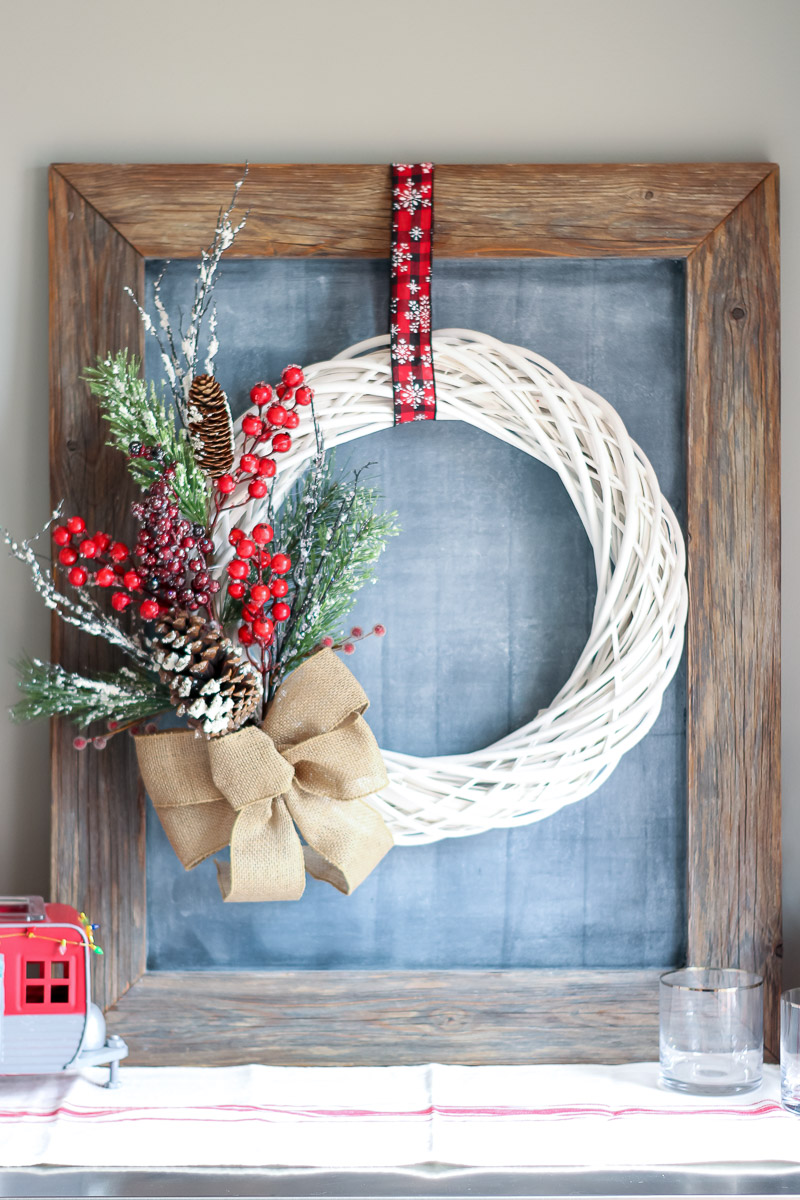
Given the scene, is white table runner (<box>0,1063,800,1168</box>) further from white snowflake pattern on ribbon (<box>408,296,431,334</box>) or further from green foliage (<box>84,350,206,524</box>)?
white snowflake pattern on ribbon (<box>408,296,431,334</box>)

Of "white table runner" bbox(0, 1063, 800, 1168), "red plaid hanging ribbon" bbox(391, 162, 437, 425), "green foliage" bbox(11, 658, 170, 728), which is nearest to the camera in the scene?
"white table runner" bbox(0, 1063, 800, 1168)

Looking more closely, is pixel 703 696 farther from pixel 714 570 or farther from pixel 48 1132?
pixel 48 1132

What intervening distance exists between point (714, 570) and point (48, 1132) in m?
0.93

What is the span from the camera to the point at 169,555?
0.90 m

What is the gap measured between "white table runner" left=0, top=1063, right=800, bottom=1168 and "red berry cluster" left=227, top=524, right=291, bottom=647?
48 cm

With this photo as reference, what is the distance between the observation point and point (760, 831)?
111 cm

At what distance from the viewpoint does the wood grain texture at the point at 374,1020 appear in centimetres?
108

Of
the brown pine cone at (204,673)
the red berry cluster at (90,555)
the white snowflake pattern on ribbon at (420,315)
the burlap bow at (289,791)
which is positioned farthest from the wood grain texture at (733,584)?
the red berry cluster at (90,555)

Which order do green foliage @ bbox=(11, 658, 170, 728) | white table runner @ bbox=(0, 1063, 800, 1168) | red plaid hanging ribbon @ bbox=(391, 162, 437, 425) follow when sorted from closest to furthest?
white table runner @ bbox=(0, 1063, 800, 1168), green foliage @ bbox=(11, 658, 170, 728), red plaid hanging ribbon @ bbox=(391, 162, 437, 425)

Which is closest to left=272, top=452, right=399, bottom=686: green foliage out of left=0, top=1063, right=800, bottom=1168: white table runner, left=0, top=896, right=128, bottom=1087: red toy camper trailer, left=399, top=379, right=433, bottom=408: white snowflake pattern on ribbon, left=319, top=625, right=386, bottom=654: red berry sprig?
left=319, top=625, right=386, bottom=654: red berry sprig

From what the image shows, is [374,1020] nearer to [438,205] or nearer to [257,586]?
[257,586]

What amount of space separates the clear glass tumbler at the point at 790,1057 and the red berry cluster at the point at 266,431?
754 millimetres

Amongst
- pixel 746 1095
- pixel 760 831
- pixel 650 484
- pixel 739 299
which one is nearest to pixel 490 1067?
pixel 746 1095

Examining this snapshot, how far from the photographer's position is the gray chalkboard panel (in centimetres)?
111
